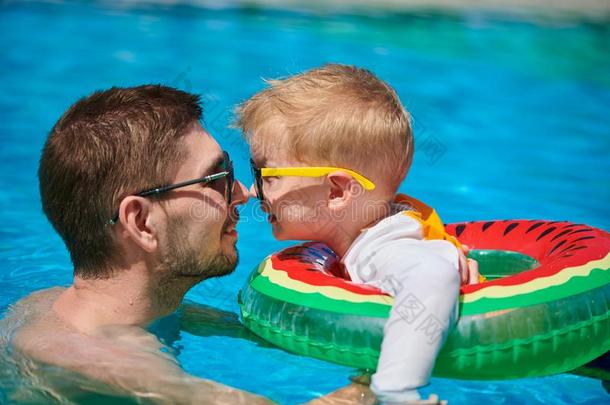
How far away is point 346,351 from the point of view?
3.69 m

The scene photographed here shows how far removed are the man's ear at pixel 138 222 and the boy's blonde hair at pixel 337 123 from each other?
554 millimetres

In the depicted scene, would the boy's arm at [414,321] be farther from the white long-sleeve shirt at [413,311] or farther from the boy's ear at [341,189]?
the boy's ear at [341,189]

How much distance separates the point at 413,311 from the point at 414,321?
4 cm

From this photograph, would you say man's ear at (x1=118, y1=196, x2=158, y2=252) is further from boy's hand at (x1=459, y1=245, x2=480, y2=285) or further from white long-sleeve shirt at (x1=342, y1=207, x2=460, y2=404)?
boy's hand at (x1=459, y1=245, x2=480, y2=285)

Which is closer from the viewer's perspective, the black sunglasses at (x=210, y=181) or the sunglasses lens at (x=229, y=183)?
the black sunglasses at (x=210, y=181)

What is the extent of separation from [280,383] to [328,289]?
0.68 metres

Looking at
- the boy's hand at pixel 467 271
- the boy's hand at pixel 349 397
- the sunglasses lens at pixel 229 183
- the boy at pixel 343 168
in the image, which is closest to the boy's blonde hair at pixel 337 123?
the boy at pixel 343 168

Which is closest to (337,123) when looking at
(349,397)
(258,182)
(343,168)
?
(343,168)

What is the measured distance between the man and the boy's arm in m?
0.59

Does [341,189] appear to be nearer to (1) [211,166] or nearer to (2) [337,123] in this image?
(2) [337,123]

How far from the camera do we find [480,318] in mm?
3523

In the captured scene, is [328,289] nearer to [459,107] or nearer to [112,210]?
[112,210]

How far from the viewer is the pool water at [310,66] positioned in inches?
171

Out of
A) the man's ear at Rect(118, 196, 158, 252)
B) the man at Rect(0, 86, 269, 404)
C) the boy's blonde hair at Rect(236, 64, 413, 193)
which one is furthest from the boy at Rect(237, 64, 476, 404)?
the man's ear at Rect(118, 196, 158, 252)
